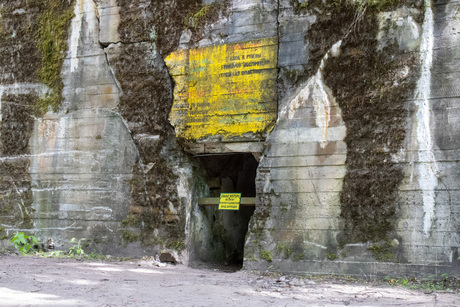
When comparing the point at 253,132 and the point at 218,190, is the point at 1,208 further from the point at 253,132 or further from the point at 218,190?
the point at 253,132

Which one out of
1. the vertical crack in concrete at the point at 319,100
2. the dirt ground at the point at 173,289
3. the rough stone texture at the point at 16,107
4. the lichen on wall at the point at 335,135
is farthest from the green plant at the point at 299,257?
the rough stone texture at the point at 16,107

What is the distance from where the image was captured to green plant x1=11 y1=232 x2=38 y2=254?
577 centimetres

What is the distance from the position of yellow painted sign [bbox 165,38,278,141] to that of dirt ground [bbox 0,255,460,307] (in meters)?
1.79

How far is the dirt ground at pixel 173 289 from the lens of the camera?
11.9 ft

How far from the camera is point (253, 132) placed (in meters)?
5.40

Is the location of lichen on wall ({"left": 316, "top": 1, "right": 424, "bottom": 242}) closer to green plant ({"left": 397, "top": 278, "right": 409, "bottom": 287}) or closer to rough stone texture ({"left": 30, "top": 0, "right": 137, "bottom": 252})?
green plant ({"left": 397, "top": 278, "right": 409, "bottom": 287})

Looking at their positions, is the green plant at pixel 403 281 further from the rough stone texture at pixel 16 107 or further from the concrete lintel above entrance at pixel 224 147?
the rough stone texture at pixel 16 107

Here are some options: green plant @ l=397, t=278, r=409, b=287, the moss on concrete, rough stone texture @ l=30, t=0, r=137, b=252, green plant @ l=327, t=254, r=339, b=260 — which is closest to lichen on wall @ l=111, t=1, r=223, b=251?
rough stone texture @ l=30, t=0, r=137, b=252

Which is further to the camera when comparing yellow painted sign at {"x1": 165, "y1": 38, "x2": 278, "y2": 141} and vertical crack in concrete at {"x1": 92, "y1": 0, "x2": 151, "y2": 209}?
vertical crack in concrete at {"x1": 92, "y1": 0, "x2": 151, "y2": 209}

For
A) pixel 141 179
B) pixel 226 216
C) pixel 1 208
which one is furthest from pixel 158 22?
pixel 1 208

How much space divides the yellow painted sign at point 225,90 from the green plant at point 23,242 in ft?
8.14

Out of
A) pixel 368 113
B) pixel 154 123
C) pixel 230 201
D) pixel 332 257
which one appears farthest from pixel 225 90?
pixel 332 257

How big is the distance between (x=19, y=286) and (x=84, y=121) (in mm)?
2916

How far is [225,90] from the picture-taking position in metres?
5.59
